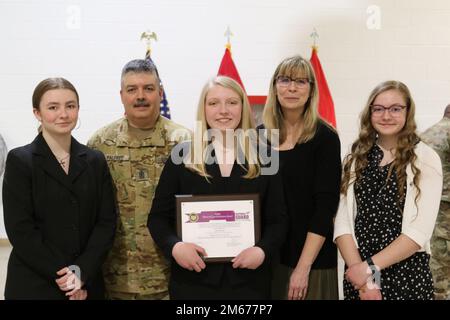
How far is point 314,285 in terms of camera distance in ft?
7.68

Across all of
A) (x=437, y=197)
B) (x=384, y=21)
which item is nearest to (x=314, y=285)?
(x=437, y=197)

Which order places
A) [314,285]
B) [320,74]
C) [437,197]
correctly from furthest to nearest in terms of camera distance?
[320,74]
[314,285]
[437,197]

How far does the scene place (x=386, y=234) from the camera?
219cm

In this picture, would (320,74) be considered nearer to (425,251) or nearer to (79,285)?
(425,251)

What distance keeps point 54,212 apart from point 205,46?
137 inches

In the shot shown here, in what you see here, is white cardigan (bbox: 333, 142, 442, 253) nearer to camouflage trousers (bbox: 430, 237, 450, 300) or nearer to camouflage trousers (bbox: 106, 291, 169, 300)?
camouflage trousers (bbox: 106, 291, 169, 300)

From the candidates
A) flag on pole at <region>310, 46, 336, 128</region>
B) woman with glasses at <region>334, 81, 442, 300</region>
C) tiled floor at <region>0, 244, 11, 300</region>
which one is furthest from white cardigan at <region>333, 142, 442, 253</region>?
tiled floor at <region>0, 244, 11, 300</region>

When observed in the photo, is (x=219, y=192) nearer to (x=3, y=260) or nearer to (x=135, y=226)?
(x=135, y=226)

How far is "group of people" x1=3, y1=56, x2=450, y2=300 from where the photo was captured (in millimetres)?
2141

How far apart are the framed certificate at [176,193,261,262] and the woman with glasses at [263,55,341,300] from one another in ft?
0.94

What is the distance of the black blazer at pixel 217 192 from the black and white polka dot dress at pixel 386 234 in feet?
1.28

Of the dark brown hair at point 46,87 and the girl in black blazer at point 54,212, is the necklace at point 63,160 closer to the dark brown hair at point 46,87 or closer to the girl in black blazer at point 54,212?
the girl in black blazer at point 54,212

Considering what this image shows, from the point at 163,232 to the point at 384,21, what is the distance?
4207 mm
